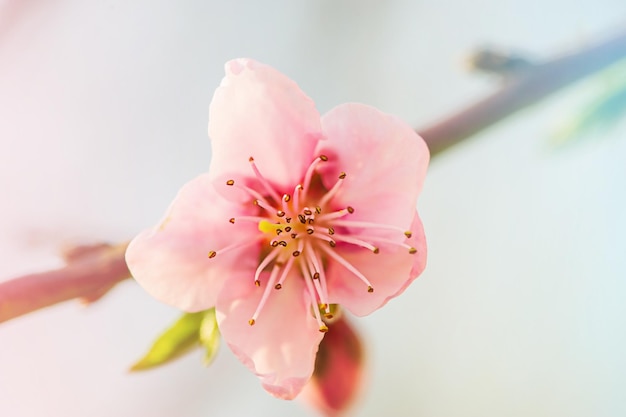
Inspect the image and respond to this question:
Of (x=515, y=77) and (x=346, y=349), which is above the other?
(x=515, y=77)

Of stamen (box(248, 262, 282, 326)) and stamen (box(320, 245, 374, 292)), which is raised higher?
stamen (box(320, 245, 374, 292))

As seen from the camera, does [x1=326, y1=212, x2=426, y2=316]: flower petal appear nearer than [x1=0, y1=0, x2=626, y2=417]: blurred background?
Yes

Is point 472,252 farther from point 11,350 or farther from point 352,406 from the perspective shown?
point 11,350

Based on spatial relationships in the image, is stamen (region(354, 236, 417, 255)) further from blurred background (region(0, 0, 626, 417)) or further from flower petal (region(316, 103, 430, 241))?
blurred background (region(0, 0, 626, 417))

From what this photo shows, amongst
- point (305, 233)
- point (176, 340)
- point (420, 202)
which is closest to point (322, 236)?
point (305, 233)

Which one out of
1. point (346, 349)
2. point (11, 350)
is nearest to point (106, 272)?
point (11, 350)

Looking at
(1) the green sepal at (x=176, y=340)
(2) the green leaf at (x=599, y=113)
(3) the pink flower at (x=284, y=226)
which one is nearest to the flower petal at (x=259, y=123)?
(3) the pink flower at (x=284, y=226)

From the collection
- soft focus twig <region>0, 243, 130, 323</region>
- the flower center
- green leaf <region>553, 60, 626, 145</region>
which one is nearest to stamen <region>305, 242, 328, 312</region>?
the flower center
